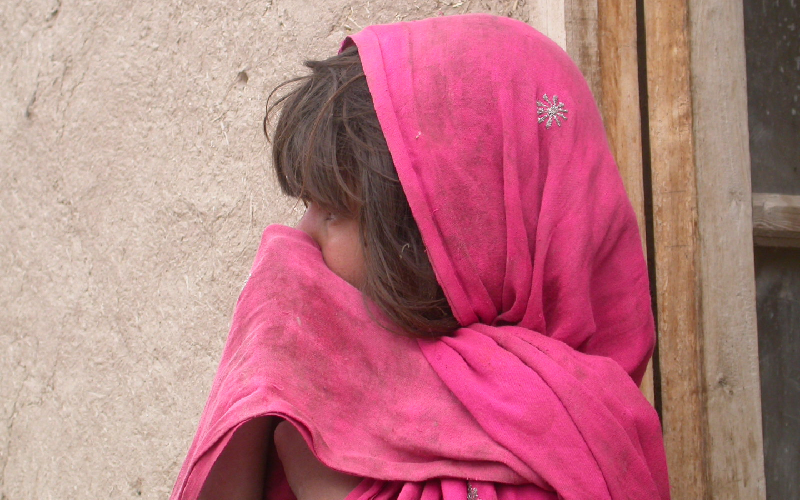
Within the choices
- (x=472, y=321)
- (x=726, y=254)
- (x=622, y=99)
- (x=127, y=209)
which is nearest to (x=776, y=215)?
(x=726, y=254)

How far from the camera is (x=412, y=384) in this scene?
994 millimetres

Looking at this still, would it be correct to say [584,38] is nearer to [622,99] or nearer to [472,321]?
[622,99]

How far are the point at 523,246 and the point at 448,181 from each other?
0.13m

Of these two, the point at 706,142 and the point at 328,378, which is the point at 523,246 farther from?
the point at 706,142

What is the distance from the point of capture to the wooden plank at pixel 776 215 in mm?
1491

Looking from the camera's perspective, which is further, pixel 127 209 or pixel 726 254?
pixel 127 209

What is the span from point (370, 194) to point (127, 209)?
4.26 ft

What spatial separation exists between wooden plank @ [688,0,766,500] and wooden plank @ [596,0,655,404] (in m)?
0.11

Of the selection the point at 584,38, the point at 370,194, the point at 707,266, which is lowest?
the point at 707,266

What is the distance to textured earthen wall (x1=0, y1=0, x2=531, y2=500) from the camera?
1.82m

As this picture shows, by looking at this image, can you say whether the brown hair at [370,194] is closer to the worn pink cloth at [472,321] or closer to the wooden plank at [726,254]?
the worn pink cloth at [472,321]

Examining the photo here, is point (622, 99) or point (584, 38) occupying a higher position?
point (584, 38)

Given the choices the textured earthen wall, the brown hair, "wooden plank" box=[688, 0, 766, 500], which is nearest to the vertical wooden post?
"wooden plank" box=[688, 0, 766, 500]

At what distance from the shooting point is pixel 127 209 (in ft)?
6.83
